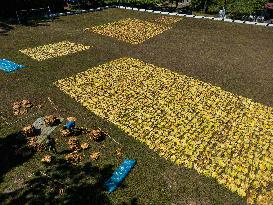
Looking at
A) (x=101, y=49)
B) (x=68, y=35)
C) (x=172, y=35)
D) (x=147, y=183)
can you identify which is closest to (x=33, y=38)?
(x=68, y=35)

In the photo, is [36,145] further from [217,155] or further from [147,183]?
[217,155]

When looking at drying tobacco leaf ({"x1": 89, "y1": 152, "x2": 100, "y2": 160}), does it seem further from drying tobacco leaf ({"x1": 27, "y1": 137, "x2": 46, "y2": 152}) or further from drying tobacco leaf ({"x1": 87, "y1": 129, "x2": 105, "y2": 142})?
drying tobacco leaf ({"x1": 27, "y1": 137, "x2": 46, "y2": 152})

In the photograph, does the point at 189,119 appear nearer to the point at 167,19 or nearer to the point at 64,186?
the point at 64,186

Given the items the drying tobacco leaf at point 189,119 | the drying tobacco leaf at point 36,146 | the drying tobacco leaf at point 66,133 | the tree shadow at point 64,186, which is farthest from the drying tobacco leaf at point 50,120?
the tree shadow at point 64,186

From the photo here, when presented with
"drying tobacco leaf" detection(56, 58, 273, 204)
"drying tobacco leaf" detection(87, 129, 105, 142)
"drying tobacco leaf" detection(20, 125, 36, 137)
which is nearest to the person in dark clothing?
"drying tobacco leaf" detection(20, 125, 36, 137)

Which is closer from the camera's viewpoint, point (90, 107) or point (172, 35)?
point (90, 107)

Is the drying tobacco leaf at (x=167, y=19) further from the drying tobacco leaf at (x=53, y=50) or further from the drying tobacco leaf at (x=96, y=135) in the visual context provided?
the drying tobacco leaf at (x=96, y=135)
